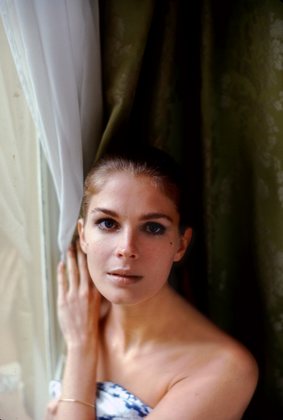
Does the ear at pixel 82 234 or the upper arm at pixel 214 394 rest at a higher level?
the ear at pixel 82 234

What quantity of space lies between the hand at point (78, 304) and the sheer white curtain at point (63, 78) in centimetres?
10

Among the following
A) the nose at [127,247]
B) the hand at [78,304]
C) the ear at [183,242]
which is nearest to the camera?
the nose at [127,247]

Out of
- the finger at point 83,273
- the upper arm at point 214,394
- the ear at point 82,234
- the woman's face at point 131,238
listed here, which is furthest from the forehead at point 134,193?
the upper arm at point 214,394

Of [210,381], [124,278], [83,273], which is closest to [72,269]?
[83,273]

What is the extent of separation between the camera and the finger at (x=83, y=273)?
4.23ft

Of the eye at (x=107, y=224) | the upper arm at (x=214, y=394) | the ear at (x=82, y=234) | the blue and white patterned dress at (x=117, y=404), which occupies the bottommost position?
the blue and white patterned dress at (x=117, y=404)

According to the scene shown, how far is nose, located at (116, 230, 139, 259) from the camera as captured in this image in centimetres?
107

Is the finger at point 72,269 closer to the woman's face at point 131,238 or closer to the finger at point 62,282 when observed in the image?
the finger at point 62,282

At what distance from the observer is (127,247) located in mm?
1068

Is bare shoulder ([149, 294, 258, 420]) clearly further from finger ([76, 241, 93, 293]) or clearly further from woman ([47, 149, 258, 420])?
finger ([76, 241, 93, 293])

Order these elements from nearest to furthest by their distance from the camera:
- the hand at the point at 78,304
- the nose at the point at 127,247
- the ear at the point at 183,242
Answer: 1. the nose at the point at 127,247
2. the ear at the point at 183,242
3. the hand at the point at 78,304

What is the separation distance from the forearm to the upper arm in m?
0.17

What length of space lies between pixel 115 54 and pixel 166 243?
0.44 meters

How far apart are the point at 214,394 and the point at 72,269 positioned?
446 millimetres
